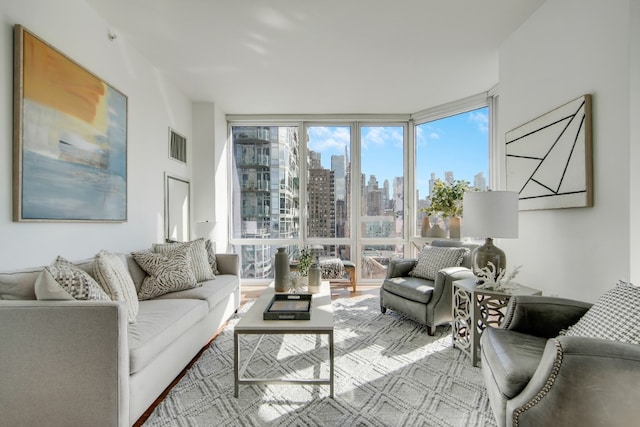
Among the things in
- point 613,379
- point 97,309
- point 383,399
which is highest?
point 97,309

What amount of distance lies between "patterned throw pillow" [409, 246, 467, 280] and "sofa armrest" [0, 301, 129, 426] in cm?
275

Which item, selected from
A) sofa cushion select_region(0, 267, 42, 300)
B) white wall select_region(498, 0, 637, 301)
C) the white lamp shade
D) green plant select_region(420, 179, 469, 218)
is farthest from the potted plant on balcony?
sofa cushion select_region(0, 267, 42, 300)

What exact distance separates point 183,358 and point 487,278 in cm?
229

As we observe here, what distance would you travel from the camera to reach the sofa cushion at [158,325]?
1.63 m

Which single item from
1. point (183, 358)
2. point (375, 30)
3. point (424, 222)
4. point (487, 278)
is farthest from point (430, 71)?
point (183, 358)

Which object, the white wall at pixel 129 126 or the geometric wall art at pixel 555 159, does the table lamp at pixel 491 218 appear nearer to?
the geometric wall art at pixel 555 159

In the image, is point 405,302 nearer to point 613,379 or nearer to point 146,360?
point 613,379

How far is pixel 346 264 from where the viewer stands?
175 inches

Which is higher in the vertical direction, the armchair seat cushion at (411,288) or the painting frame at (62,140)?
the painting frame at (62,140)

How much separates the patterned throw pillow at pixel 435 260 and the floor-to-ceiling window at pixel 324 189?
1546mm

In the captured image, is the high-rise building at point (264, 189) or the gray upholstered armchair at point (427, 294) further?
the high-rise building at point (264, 189)

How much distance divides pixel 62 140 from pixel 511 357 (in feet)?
9.76

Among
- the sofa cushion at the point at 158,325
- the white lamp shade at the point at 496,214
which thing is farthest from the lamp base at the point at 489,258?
the sofa cushion at the point at 158,325

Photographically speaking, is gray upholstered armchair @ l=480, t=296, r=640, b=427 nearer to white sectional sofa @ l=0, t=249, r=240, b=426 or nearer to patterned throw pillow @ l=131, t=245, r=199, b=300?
white sectional sofa @ l=0, t=249, r=240, b=426
